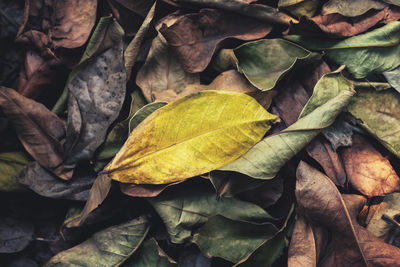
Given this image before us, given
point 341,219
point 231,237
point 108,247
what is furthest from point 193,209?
point 341,219

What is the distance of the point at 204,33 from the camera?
921mm

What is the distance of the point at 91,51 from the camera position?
96 cm

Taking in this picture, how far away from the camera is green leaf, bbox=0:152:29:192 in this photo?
926 mm

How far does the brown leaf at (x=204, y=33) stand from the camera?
35.2 inches

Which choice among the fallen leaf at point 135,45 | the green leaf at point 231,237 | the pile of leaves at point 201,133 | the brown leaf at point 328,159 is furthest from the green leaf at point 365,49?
the green leaf at point 231,237

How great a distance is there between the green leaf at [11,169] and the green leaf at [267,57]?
0.67 meters

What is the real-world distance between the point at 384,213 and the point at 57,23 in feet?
3.46

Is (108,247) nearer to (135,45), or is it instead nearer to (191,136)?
(191,136)

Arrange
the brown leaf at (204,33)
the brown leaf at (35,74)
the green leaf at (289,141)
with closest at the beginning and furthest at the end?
the green leaf at (289,141)
the brown leaf at (204,33)
the brown leaf at (35,74)

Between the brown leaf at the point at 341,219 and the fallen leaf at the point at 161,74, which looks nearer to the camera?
the brown leaf at the point at 341,219

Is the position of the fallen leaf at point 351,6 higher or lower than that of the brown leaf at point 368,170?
higher

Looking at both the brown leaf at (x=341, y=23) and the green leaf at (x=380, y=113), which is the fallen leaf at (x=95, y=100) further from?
the green leaf at (x=380, y=113)

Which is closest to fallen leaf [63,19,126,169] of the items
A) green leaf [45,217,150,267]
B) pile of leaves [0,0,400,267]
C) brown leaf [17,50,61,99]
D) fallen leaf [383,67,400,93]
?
pile of leaves [0,0,400,267]

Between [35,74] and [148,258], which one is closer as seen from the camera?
[148,258]
